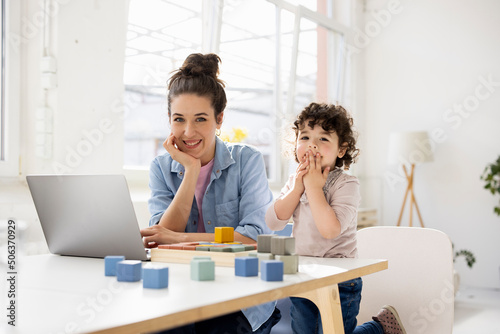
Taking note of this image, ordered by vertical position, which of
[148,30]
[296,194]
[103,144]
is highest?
[148,30]

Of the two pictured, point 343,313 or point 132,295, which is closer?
point 132,295

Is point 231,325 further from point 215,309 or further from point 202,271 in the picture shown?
point 215,309

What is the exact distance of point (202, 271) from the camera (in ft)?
3.07

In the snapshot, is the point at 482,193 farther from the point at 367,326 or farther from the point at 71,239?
the point at 71,239

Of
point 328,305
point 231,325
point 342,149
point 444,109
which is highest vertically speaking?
point 444,109

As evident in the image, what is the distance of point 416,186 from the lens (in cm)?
511

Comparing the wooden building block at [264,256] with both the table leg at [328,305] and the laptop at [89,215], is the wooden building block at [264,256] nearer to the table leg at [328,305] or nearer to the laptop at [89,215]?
the table leg at [328,305]

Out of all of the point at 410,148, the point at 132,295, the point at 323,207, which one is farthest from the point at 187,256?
the point at 410,148

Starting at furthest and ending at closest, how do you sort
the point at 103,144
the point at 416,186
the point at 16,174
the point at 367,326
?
1. the point at 416,186
2. the point at 103,144
3. the point at 16,174
4. the point at 367,326

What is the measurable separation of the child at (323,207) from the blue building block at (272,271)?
52 centimetres

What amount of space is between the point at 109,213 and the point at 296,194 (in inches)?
23.2

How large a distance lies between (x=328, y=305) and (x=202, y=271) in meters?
0.32

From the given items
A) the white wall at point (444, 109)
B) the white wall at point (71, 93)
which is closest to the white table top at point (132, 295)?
the white wall at point (71, 93)

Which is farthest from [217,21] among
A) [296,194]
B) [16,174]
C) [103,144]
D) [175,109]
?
[296,194]
